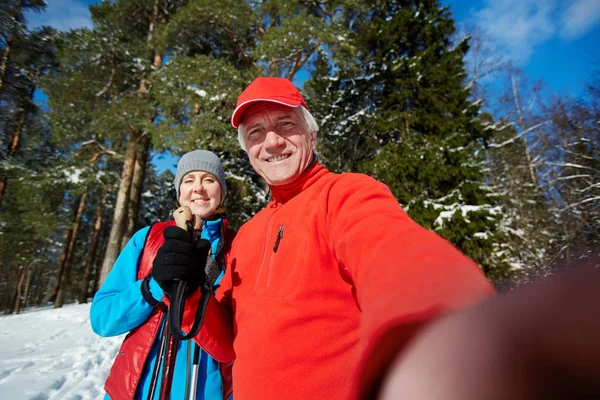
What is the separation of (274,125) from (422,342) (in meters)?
1.24

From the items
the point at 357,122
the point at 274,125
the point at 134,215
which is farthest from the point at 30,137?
the point at 274,125

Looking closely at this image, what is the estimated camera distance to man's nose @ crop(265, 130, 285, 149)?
54.4 inches

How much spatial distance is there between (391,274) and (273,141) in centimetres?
97

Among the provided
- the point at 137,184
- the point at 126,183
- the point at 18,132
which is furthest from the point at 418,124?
the point at 18,132

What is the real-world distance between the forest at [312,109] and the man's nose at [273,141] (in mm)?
6747

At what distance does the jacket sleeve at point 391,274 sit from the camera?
41 cm

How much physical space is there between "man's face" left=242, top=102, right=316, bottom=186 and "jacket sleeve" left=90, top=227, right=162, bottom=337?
97cm

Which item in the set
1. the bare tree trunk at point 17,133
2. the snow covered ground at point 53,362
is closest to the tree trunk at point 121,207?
the snow covered ground at point 53,362

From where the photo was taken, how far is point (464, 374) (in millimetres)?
258

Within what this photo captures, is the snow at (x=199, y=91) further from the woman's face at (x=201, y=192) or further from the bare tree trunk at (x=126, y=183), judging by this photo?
the woman's face at (x=201, y=192)

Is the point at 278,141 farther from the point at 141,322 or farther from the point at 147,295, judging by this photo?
the point at 141,322

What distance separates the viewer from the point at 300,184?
4.25ft

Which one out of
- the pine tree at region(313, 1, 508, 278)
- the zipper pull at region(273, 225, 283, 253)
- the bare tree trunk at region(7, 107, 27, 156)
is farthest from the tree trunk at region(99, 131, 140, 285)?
the zipper pull at region(273, 225, 283, 253)

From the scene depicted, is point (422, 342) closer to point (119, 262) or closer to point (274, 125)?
point (274, 125)
